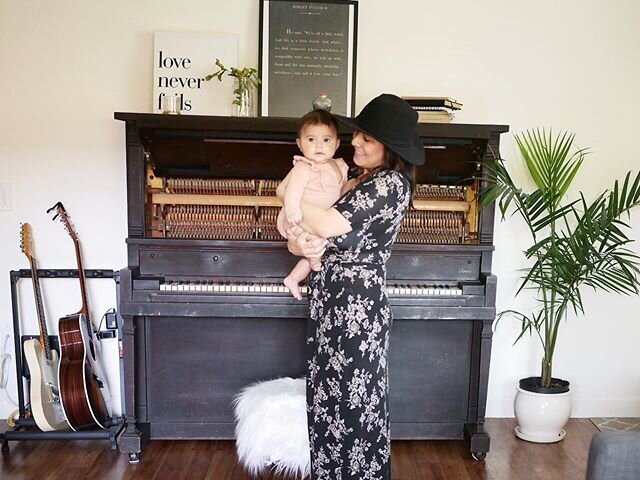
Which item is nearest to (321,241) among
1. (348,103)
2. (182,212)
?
(182,212)

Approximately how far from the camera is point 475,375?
2.72 m

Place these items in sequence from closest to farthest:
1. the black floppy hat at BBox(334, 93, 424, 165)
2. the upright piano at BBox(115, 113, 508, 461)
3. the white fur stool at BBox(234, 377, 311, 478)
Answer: the black floppy hat at BBox(334, 93, 424, 165) < the white fur stool at BBox(234, 377, 311, 478) < the upright piano at BBox(115, 113, 508, 461)

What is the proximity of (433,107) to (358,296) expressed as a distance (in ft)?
3.73

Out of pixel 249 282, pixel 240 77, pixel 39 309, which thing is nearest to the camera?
pixel 249 282

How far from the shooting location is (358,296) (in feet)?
6.00

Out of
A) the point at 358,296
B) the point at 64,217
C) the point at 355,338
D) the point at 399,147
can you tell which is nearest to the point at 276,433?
the point at 355,338

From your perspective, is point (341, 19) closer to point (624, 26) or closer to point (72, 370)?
point (624, 26)

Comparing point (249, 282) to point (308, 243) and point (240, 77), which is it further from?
point (240, 77)

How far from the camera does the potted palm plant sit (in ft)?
8.44

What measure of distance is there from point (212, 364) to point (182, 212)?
29.8 inches

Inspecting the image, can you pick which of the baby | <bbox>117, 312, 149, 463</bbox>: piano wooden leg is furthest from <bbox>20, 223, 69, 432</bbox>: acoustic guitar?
the baby

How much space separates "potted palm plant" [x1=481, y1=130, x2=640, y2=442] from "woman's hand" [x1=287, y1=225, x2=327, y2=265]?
99 centimetres

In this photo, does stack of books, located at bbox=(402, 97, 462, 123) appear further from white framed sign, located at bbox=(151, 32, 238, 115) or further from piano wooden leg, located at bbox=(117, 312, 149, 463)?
piano wooden leg, located at bbox=(117, 312, 149, 463)

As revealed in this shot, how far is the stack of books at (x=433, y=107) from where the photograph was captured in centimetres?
253
